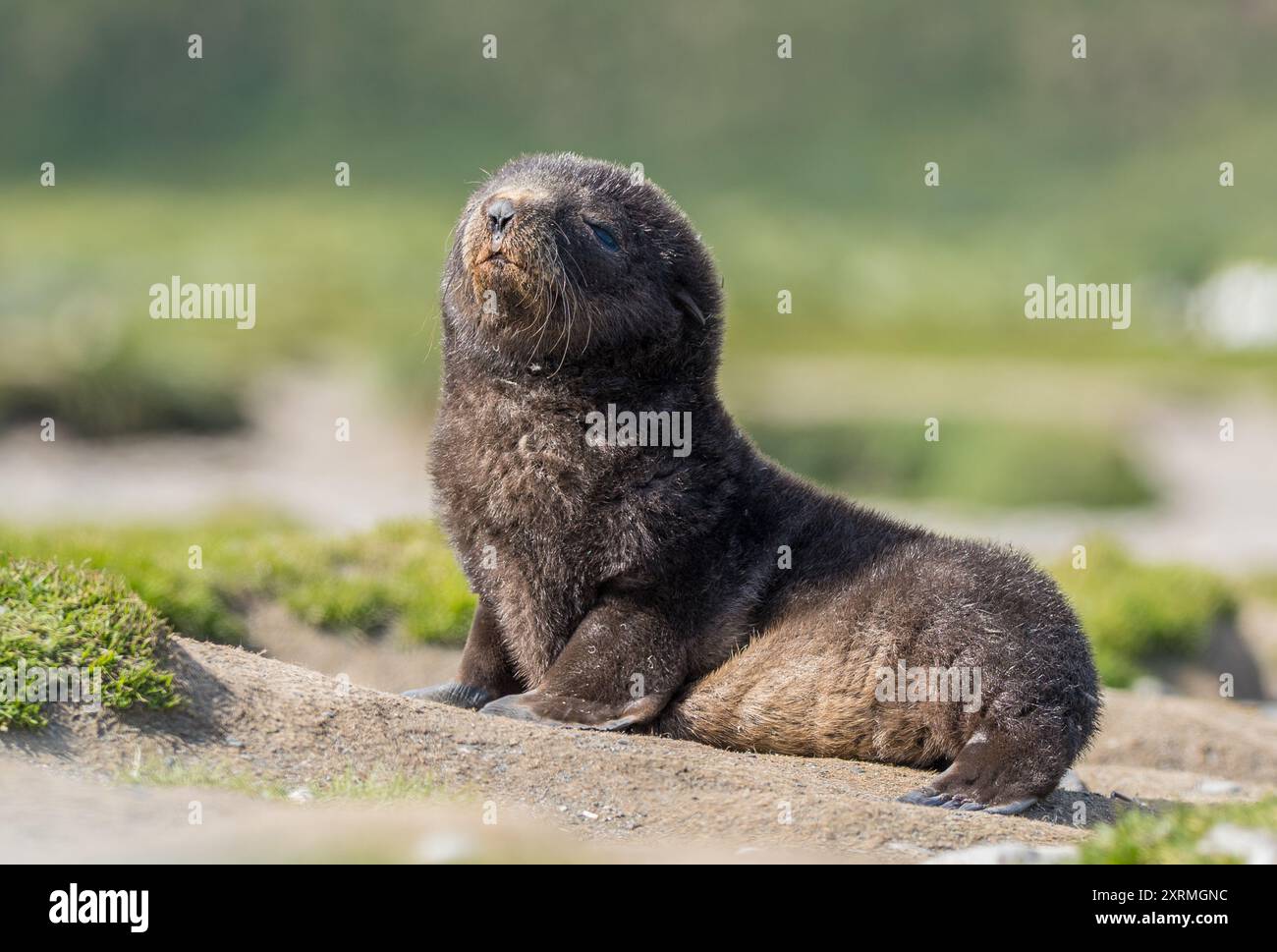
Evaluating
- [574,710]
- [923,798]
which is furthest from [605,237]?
[923,798]

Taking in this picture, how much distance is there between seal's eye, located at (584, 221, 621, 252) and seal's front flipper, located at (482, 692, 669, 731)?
2.17 meters

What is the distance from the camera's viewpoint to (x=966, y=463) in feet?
99.3

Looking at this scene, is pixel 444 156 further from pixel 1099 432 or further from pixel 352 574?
pixel 352 574

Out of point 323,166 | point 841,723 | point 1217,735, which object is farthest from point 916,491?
point 323,166

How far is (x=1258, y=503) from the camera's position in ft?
105

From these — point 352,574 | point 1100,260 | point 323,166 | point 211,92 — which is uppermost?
point 211,92

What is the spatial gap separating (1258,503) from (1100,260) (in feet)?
172

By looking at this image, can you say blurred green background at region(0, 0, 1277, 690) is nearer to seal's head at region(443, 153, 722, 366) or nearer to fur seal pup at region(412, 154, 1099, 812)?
fur seal pup at region(412, 154, 1099, 812)

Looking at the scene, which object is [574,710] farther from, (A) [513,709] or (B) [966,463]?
(B) [966,463]

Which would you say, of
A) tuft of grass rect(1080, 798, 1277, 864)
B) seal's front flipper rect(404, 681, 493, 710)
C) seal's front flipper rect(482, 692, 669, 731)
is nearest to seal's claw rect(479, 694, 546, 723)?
seal's front flipper rect(482, 692, 669, 731)

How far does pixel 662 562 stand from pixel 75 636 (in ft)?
8.74

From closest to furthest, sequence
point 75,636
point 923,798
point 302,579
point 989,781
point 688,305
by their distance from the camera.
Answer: point 75,636 → point 923,798 → point 989,781 → point 688,305 → point 302,579

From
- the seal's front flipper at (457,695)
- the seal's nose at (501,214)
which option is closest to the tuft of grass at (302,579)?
the seal's front flipper at (457,695)
